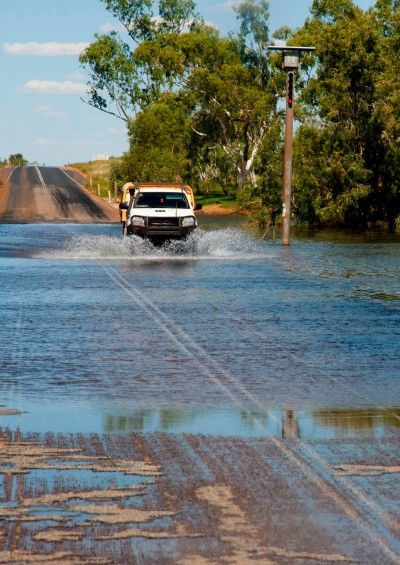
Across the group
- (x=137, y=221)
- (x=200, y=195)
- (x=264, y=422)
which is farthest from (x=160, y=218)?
(x=200, y=195)

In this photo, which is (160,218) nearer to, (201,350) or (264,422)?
(201,350)

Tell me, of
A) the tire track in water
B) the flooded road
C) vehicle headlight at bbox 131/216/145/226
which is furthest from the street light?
the tire track in water

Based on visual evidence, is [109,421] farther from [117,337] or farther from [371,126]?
[371,126]

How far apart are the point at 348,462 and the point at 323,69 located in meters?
51.2

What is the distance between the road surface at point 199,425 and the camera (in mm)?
6742

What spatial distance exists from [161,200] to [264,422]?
26707 mm

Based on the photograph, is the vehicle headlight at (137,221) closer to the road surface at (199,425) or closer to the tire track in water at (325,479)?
the road surface at (199,425)

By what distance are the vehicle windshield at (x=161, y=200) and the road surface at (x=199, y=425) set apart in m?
12.9

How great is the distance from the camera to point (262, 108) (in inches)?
3329

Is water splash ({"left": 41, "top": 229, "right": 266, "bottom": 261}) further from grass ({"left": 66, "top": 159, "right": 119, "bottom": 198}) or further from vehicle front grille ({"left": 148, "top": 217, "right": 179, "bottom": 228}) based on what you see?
grass ({"left": 66, "top": 159, "right": 119, "bottom": 198})

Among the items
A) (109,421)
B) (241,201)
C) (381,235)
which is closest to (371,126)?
(381,235)

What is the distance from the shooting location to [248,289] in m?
23.6

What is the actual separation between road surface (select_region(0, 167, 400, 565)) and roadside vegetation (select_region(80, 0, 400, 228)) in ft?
112

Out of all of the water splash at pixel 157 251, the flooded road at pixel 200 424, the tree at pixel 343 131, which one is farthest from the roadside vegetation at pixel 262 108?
the flooded road at pixel 200 424
